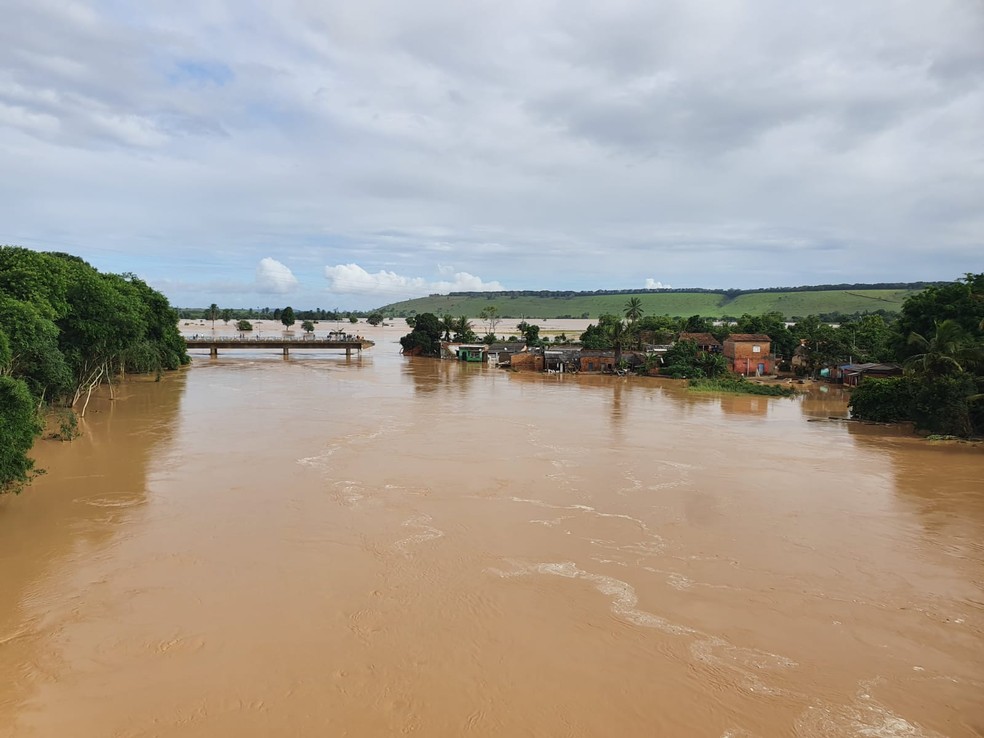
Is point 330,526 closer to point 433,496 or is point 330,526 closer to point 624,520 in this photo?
point 433,496

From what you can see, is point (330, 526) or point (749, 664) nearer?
point (749, 664)

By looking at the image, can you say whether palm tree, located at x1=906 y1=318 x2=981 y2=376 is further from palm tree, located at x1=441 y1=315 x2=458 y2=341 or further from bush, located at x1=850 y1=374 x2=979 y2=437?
palm tree, located at x1=441 y1=315 x2=458 y2=341

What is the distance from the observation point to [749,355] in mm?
60906

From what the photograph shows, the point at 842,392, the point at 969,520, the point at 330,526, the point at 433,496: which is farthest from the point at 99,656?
the point at 842,392

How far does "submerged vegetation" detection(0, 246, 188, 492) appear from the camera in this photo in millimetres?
16516

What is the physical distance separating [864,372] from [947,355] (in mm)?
18484

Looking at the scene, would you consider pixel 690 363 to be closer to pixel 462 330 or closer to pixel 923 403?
pixel 923 403

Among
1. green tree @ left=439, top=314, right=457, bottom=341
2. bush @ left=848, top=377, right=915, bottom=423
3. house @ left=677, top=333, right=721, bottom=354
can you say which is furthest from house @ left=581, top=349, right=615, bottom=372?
bush @ left=848, top=377, right=915, bottom=423

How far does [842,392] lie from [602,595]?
145 feet

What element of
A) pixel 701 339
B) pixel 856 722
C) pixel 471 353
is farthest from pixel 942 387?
pixel 471 353

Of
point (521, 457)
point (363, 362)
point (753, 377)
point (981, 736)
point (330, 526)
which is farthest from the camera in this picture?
point (363, 362)

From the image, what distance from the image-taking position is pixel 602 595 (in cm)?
1359

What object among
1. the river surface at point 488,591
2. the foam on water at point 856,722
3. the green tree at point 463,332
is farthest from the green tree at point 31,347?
the green tree at point 463,332

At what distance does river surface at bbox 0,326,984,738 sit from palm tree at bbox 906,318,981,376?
5.54m
